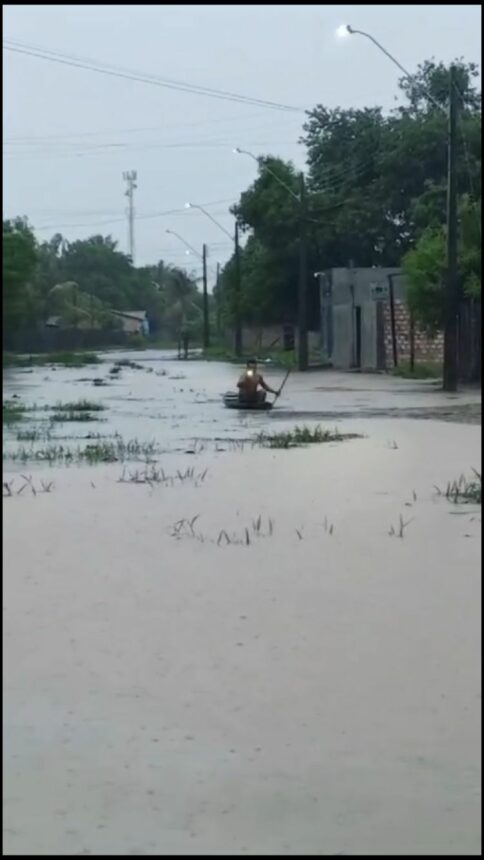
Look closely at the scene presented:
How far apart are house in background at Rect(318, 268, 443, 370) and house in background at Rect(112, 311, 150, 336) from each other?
5.57m

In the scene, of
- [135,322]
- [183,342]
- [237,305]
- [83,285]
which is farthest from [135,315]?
[83,285]

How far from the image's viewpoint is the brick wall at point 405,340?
3100cm

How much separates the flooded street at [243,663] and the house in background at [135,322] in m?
28.9

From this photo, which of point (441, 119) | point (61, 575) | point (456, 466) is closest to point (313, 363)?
point (441, 119)

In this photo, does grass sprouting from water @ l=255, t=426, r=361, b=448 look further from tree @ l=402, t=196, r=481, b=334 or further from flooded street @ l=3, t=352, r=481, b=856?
tree @ l=402, t=196, r=481, b=334

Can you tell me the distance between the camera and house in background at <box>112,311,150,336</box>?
41938 millimetres

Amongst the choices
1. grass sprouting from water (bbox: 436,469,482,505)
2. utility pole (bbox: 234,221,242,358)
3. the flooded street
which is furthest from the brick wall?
grass sprouting from water (bbox: 436,469,482,505)

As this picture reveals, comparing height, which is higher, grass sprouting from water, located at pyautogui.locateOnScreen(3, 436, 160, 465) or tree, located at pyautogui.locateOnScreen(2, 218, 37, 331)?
tree, located at pyautogui.locateOnScreen(2, 218, 37, 331)

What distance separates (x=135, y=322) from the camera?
44812 mm

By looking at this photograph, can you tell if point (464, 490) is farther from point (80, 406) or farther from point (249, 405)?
point (80, 406)

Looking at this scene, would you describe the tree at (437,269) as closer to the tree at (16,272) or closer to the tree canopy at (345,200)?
the tree canopy at (345,200)

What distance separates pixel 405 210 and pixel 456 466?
98.2 feet

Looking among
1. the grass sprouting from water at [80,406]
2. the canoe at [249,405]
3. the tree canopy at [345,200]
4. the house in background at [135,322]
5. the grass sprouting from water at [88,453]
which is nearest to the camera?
the grass sprouting from water at [88,453]

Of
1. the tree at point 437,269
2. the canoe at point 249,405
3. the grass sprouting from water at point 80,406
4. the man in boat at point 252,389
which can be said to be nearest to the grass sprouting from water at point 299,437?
the canoe at point 249,405
